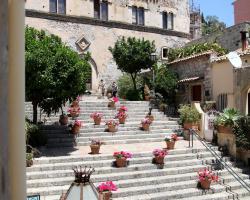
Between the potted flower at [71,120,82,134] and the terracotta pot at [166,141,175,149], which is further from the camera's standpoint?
the potted flower at [71,120,82,134]

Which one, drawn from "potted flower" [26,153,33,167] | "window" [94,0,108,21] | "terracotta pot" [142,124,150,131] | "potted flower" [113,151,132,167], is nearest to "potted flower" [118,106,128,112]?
"terracotta pot" [142,124,150,131]

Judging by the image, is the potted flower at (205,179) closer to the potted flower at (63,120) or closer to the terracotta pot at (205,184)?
the terracotta pot at (205,184)

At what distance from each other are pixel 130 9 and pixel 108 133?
62.0 feet

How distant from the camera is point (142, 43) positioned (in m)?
25.5

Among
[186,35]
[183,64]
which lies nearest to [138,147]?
[183,64]

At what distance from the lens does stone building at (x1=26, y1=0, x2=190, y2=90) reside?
30609mm

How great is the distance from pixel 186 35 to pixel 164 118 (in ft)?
60.2

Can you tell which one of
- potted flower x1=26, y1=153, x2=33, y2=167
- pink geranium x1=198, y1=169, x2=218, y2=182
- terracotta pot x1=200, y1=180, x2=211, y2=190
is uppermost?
potted flower x1=26, y1=153, x2=33, y2=167

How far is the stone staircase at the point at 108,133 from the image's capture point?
16672 millimetres

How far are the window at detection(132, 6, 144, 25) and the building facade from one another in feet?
26.1

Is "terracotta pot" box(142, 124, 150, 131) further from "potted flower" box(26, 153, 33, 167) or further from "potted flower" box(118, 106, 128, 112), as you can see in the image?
"potted flower" box(26, 153, 33, 167)

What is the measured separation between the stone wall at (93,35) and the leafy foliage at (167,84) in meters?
9.34

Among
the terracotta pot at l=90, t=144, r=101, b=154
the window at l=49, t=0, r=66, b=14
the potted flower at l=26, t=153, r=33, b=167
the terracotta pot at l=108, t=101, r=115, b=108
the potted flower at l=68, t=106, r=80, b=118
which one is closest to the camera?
the potted flower at l=26, t=153, r=33, b=167

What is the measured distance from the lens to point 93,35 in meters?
32.2
